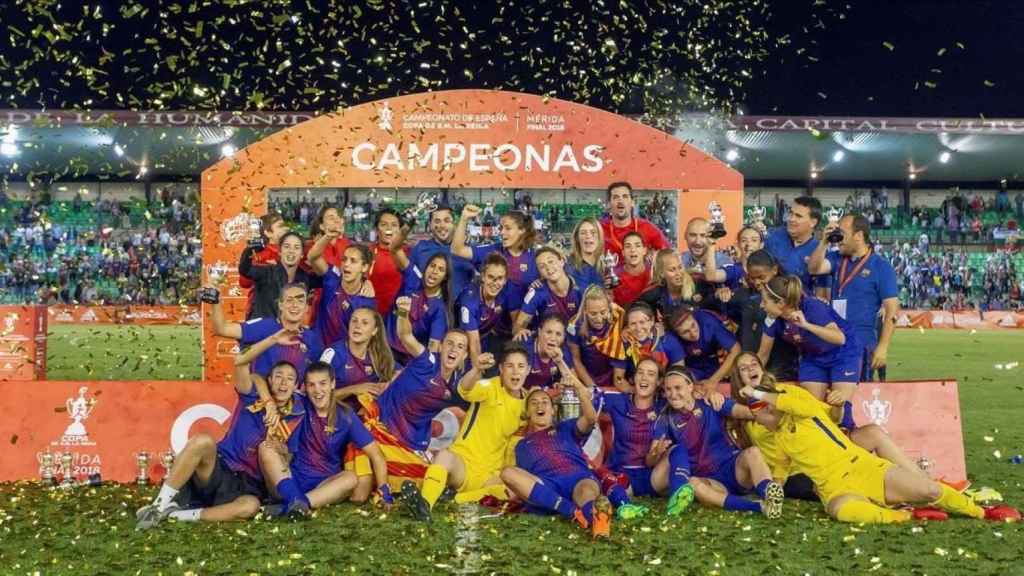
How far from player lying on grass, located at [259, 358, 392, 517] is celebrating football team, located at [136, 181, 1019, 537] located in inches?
0.6

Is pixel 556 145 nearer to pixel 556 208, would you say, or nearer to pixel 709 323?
pixel 709 323

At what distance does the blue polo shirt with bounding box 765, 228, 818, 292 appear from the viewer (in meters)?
8.48

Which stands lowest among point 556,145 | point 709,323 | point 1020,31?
point 709,323

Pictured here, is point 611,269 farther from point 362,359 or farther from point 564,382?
point 362,359

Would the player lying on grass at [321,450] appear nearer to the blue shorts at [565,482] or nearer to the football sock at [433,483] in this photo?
the football sock at [433,483]

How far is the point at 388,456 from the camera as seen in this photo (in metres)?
7.34

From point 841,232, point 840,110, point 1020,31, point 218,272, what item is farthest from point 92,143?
point 1020,31

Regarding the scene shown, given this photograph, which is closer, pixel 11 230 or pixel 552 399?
pixel 552 399

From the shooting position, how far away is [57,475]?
7809 millimetres

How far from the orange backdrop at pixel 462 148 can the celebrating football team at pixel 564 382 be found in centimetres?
397

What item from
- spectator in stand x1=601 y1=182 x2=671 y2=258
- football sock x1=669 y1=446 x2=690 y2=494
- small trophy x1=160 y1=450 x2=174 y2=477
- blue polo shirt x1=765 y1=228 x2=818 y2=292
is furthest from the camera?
spectator in stand x1=601 y1=182 x2=671 y2=258

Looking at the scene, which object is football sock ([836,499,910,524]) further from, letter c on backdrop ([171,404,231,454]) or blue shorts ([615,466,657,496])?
letter c on backdrop ([171,404,231,454])

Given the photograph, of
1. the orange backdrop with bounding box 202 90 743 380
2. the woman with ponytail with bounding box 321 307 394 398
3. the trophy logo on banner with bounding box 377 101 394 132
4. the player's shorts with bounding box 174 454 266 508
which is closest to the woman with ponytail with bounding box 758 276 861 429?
the woman with ponytail with bounding box 321 307 394 398

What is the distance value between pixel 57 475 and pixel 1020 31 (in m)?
40.3
